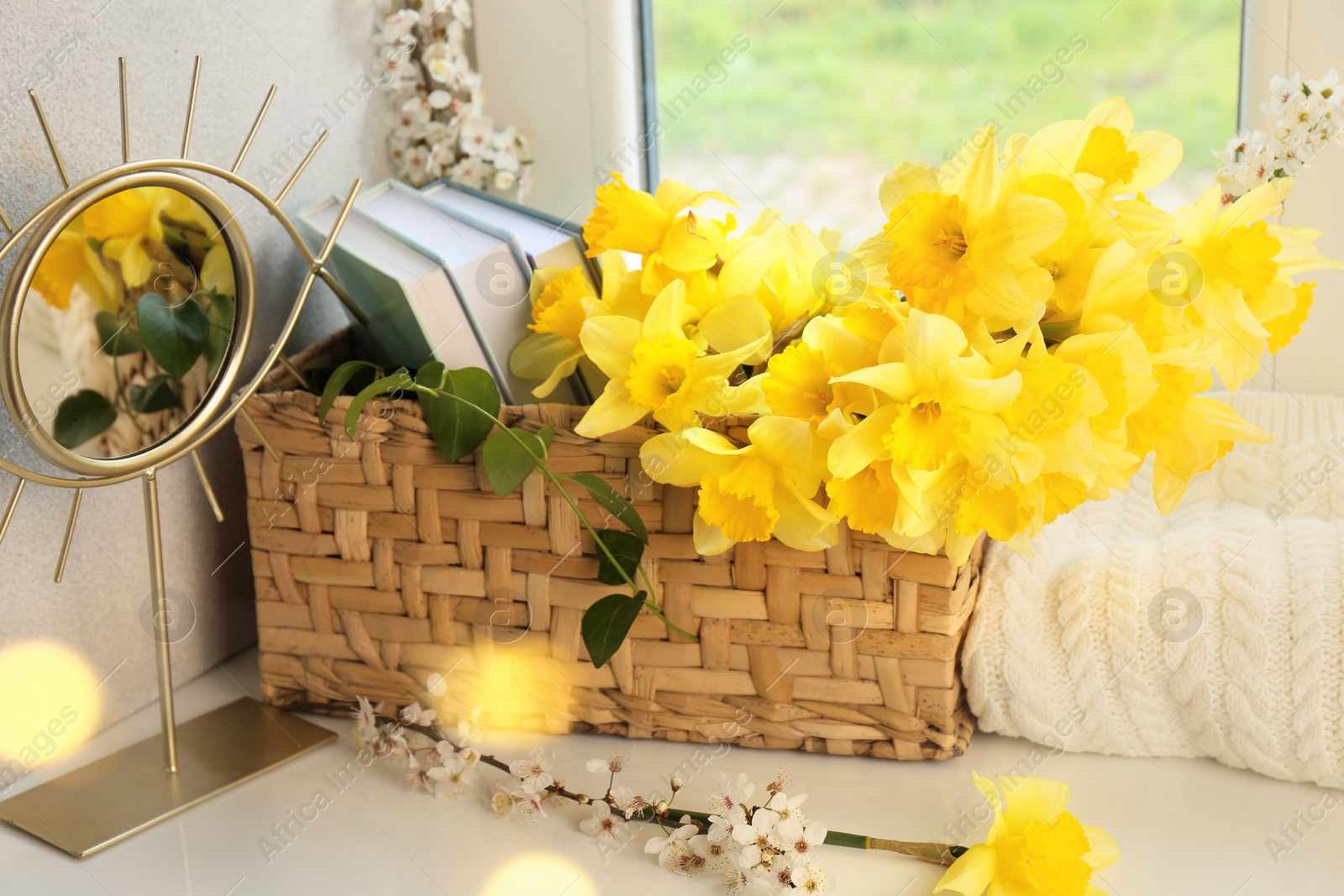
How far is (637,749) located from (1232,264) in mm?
485

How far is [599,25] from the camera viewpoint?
99 centimetres

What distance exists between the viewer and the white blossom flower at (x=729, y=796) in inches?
23.8

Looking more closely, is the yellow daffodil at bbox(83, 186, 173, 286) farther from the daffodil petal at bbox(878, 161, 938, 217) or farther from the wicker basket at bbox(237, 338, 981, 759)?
the daffodil petal at bbox(878, 161, 938, 217)

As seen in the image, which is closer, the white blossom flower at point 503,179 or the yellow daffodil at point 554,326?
the yellow daffodil at point 554,326

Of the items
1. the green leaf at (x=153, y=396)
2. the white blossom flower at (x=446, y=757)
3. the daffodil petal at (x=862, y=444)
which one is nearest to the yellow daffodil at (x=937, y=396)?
the daffodil petal at (x=862, y=444)

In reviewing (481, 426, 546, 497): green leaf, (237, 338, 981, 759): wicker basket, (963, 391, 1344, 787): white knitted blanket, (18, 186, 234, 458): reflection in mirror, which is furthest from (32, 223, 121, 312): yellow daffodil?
(963, 391, 1344, 787): white knitted blanket

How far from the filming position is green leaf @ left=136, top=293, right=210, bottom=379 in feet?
2.15

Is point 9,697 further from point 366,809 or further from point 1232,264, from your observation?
point 1232,264

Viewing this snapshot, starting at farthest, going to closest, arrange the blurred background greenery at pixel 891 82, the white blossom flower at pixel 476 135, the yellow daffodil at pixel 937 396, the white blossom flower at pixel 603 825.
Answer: the white blossom flower at pixel 476 135
the blurred background greenery at pixel 891 82
the white blossom flower at pixel 603 825
the yellow daffodil at pixel 937 396

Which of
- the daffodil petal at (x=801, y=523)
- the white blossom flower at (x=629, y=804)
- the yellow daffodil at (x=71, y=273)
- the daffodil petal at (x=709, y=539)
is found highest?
the yellow daffodil at (x=71, y=273)

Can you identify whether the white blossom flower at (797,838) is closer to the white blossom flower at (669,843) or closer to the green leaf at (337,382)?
the white blossom flower at (669,843)

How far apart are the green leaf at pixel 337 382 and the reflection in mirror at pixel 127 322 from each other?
7 centimetres

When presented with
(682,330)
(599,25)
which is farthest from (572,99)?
(682,330)

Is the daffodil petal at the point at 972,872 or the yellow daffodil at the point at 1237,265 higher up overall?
the yellow daffodil at the point at 1237,265
